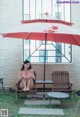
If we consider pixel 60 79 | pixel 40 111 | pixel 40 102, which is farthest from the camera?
pixel 60 79

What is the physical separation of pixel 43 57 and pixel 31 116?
4097mm

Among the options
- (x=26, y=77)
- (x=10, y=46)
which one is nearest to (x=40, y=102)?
(x=26, y=77)

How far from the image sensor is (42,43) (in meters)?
10.4

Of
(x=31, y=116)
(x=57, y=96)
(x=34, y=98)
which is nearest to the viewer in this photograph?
(x=31, y=116)

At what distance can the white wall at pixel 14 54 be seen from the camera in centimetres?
1024

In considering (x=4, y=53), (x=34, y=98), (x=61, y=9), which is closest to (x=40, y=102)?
(x=34, y=98)

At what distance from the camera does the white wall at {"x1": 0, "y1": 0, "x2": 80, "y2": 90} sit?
33.6ft

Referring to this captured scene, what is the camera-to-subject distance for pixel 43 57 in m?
10.4

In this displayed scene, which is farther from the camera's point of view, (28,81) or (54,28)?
(28,81)

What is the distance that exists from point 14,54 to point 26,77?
1711mm

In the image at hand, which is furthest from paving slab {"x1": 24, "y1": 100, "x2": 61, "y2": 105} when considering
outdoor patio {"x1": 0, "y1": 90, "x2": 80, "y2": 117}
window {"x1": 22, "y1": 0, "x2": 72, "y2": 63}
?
window {"x1": 22, "y1": 0, "x2": 72, "y2": 63}

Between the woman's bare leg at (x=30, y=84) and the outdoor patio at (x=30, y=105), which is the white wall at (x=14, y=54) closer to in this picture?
the outdoor patio at (x=30, y=105)

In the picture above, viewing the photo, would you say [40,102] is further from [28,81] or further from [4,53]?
[4,53]

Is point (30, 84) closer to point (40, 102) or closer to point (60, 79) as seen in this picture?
point (40, 102)
